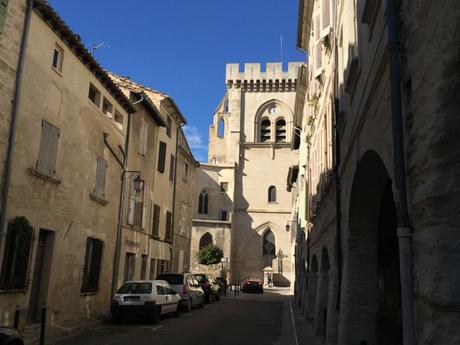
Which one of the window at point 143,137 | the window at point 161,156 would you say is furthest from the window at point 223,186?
the window at point 143,137

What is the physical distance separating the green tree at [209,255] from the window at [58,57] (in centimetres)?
4253

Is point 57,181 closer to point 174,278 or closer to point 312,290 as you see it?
point 312,290

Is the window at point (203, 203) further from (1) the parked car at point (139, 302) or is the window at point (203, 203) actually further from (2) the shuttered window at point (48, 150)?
(2) the shuttered window at point (48, 150)

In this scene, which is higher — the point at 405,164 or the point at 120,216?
the point at 120,216

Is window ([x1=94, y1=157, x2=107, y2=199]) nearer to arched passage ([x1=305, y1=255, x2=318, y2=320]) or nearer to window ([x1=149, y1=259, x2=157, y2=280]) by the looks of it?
window ([x1=149, y1=259, x2=157, y2=280])

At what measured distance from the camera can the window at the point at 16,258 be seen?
472 inches

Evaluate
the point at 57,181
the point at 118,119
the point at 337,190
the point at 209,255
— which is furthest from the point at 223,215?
the point at 337,190

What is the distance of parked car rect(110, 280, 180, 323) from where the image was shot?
1673 centimetres

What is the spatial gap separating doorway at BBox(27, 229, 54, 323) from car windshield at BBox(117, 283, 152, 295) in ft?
10.9

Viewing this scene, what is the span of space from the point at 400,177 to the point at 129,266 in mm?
19027

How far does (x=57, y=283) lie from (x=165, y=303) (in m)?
4.70

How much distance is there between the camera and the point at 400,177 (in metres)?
4.31

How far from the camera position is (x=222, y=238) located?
59500 mm

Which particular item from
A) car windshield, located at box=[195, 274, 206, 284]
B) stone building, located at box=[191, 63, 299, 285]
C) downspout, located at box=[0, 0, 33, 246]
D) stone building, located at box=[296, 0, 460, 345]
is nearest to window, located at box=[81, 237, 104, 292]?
downspout, located at box=[0, 0, 33, 246]
